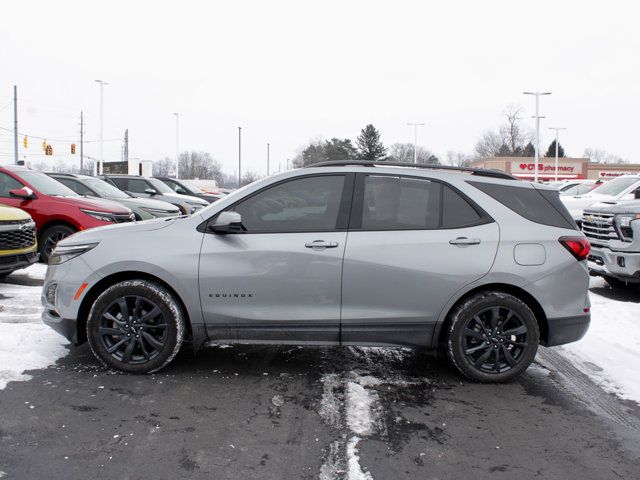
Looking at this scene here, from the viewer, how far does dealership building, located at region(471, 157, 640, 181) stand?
241 feet

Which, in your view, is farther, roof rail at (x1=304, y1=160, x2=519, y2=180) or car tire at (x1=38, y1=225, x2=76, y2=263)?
car tire at (x1=38, y1=225, x2=76, y2=263)

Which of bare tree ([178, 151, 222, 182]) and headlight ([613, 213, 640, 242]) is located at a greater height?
bare tree ([178, 151, 222, 182])

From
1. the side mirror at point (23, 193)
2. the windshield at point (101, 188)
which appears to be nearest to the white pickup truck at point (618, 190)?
the side mirror at point (23, 193)

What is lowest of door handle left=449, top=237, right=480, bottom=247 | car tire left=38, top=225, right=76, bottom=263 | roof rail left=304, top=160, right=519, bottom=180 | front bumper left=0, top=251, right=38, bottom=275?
front bumper left=0, top=251, right=38, bottom=275

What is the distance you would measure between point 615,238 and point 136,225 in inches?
267

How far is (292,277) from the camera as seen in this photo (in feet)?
15.0

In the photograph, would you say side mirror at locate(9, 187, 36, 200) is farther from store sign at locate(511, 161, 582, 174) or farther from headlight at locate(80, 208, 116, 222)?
store sign at locate(511, 161, 582, 174)

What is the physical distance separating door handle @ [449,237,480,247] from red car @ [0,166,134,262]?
7.12m

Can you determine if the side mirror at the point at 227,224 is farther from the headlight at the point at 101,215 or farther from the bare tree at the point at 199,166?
the bare tree at the point at 199,166

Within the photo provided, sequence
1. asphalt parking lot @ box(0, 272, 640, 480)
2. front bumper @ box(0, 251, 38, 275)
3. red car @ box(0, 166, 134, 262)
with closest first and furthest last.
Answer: asphalt parking lot @ box(0, 272, 640, 480) → front bumper @ box(0, 251, 38, 275) → red car @ box(0, 166, 134, 262)

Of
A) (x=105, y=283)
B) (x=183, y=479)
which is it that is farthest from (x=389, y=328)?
(x=105, y=283)

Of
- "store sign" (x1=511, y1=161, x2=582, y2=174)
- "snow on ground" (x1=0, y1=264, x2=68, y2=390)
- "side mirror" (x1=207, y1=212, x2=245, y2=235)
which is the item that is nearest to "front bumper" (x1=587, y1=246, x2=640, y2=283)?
"side mirror" (x1=207, y1=212, x2=245, y2=235)

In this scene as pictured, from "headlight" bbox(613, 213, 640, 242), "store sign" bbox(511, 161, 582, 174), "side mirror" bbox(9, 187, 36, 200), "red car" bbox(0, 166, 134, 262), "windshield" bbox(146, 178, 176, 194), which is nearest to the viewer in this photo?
"headlight" bbox(613, 213, 640, 242)

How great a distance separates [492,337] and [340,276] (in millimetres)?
1317
